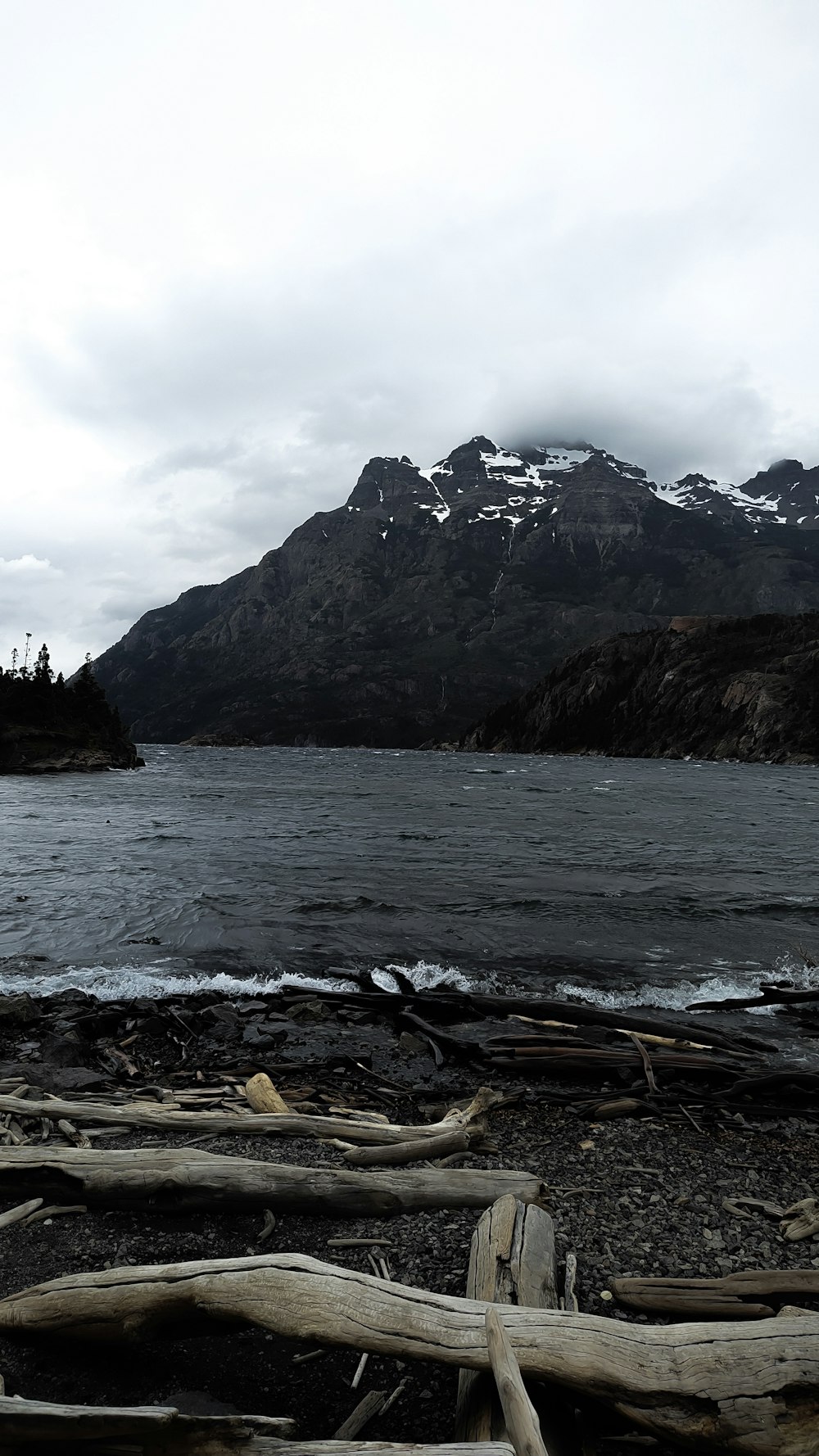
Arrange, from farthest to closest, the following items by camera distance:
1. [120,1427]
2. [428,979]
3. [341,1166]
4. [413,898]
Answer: [413,898] < [428,979] < [341,1166] < [120,1427]

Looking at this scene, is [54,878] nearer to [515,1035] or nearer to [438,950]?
[438,950]

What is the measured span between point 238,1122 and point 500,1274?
4113mm

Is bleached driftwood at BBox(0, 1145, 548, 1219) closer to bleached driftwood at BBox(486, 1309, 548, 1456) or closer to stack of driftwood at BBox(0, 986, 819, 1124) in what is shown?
stack of driftwood at BBox(0, 986, 819, 1124)

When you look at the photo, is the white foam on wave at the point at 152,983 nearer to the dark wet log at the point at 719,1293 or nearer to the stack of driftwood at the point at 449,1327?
the stack of driftwood at the point at 449,1327

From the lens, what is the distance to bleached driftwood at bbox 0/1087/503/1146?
24.5ft

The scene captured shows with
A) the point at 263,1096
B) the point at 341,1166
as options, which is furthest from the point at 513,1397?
the point at 263,1096

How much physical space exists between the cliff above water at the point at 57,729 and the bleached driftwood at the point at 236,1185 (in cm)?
11370

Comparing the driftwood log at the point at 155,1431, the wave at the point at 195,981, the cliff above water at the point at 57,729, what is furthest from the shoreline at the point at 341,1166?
the cliff above water at the point at 57,729

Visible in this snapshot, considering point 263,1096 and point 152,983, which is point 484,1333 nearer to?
point 263,1096

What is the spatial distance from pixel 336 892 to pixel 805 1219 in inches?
707

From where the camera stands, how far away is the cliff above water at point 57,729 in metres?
108

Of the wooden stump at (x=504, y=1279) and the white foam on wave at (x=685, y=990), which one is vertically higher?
the wooden stump at (x=504, y=1279)

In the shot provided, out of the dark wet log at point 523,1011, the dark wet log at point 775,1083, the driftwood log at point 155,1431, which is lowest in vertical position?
the dark wet log at point 523,1011

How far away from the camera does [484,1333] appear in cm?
389
